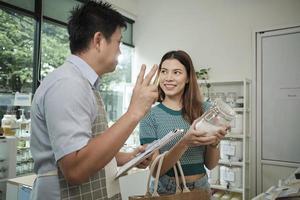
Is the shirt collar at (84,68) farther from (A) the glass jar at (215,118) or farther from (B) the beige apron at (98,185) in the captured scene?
(A) the glass jar at (215,118)

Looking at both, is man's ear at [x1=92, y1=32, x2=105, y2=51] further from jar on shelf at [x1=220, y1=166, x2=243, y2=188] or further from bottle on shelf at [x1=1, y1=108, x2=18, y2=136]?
jar on shelf at [x1=220, y1=166, x2=243, y2=188]

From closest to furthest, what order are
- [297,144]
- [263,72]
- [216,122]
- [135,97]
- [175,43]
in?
[135,97]
[216,122]
[297,144]
[263,72]
[175,43]

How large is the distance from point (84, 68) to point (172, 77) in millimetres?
565

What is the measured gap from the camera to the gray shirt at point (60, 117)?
2.27ft

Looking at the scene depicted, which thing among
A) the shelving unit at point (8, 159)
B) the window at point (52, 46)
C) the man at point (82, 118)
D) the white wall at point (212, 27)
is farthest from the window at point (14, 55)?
the man at point (82, 118)

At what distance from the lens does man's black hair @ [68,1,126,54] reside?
0.88 m

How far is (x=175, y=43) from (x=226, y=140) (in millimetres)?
1551

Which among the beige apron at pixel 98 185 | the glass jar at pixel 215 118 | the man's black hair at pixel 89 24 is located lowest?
the beige apron at pixel 98 185

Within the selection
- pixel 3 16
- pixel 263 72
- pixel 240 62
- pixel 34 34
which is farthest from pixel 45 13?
pixel 263 72

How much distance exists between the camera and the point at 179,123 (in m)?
1.25

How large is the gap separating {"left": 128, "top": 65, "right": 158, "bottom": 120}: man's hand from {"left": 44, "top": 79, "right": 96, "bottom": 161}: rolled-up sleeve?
0.14 metres

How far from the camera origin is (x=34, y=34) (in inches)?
115

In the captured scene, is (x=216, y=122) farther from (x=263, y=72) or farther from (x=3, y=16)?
(x=3, y=16)

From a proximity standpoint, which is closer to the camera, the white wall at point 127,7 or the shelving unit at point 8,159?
the shelving unit at point 8,159
